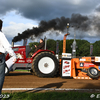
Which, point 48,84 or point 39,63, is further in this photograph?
point 39,63

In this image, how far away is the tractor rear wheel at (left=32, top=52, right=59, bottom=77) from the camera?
780 cm

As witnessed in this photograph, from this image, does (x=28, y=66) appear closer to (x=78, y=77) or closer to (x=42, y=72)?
(x=42, y=72)

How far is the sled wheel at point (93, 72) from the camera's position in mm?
7594

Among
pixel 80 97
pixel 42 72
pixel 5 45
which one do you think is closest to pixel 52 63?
pixel 42 72

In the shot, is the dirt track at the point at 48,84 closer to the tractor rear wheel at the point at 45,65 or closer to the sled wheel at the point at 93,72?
the sled wheel at the point at 93,72

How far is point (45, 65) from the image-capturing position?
315 inches

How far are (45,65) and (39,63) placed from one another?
1.09ft

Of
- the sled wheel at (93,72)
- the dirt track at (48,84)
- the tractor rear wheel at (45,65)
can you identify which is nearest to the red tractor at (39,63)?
the tractor rear wheel at (45,65)

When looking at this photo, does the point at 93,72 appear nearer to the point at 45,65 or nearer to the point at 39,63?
the point at 45,65

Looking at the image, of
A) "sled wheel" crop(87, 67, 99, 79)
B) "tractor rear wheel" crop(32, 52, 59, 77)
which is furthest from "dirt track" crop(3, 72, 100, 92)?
"tractor rear wheel" crop(32, 52, 59, 77)

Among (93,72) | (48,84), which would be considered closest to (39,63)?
(48,84)

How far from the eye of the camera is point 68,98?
3.82 metres

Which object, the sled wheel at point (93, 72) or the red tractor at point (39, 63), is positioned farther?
the red tractor at point (39, 63)

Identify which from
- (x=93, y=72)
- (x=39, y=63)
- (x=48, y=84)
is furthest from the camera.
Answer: (x=39, y=63)
